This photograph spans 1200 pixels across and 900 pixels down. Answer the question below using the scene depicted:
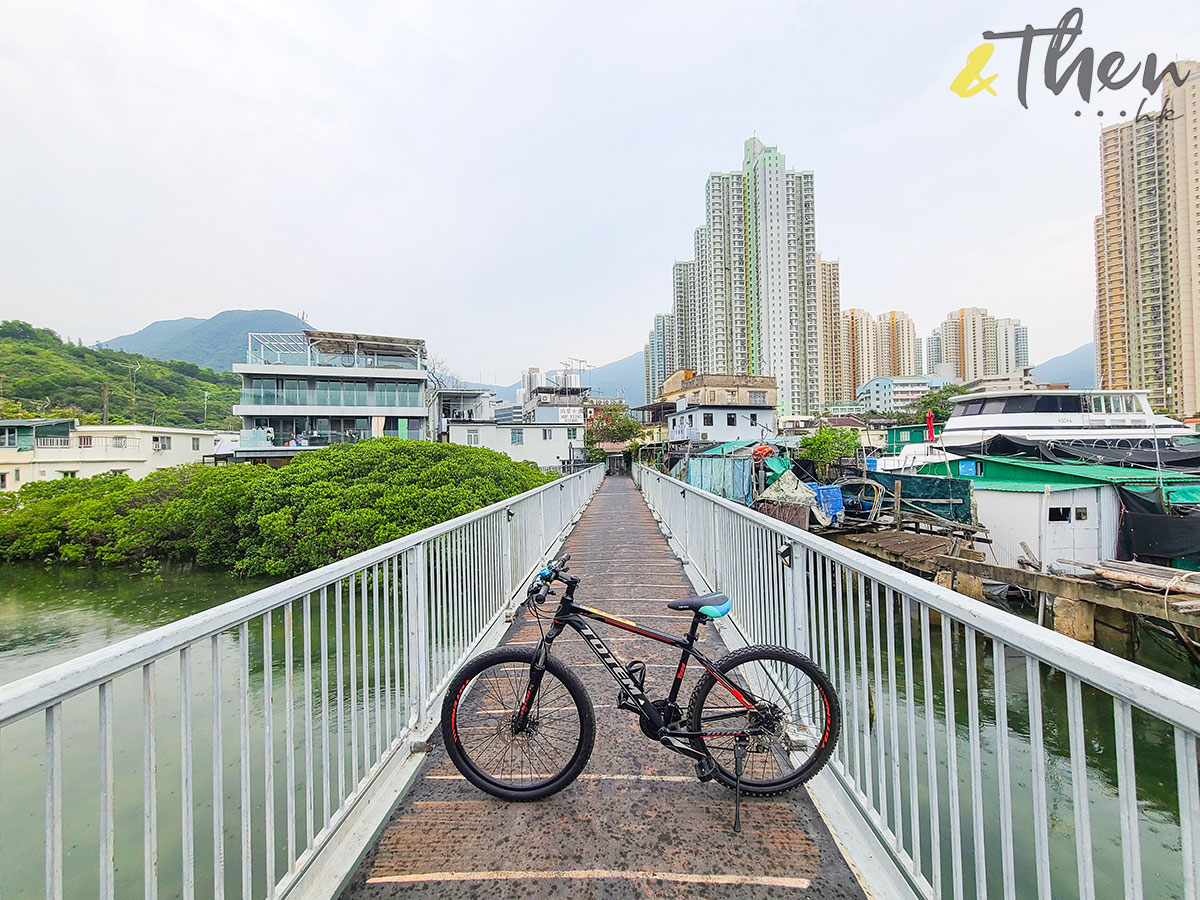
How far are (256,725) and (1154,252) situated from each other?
183 feet

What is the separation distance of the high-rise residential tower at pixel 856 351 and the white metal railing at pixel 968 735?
299 ft

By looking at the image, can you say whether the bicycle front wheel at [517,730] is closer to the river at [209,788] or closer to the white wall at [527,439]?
the river at [209,788]

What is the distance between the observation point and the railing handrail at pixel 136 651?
1.08m

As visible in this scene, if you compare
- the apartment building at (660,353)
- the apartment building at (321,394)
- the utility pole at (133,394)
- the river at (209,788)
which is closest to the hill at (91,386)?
the utility pole at (133,394)

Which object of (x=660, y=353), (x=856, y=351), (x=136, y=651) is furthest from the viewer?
(x=660, y=353)

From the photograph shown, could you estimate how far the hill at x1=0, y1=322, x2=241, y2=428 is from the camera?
41.8 meters

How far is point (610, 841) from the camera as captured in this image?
217 centimetres

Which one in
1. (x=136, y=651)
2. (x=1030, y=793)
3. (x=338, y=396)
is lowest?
(x=1030, y=793)

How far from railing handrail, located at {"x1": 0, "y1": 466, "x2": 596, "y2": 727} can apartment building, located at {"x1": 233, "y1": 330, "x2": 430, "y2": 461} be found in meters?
27.6

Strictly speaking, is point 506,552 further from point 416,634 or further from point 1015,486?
point 1015,486

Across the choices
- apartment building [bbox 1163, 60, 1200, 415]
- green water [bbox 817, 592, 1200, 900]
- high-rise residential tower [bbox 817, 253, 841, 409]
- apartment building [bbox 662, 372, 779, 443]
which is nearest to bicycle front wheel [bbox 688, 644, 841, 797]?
green water [bbox 817, 592, 1200, 900]

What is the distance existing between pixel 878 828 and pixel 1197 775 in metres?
1.22

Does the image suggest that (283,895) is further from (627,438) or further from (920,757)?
(627,438)

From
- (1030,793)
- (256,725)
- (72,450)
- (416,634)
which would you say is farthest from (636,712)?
(72,450)
